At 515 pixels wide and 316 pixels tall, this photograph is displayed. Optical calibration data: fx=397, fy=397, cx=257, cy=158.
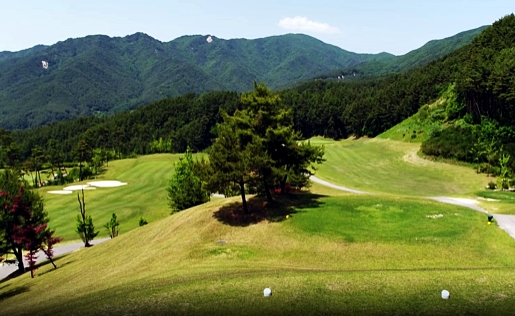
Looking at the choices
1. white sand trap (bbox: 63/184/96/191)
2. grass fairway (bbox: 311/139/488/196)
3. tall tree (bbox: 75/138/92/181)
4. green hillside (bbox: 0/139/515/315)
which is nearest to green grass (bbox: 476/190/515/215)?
grass fairway (bbox: 311/139/488/196)

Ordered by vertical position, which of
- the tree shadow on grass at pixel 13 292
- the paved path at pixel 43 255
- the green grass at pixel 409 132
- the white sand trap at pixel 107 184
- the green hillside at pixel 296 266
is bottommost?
the paved path at pixel 43 255

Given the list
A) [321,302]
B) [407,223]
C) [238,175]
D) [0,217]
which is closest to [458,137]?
[407,223]

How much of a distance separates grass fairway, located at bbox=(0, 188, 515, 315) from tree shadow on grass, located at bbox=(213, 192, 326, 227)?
1.06 feet

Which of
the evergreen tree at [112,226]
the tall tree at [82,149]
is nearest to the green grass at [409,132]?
the evergreen tree at [112,226]

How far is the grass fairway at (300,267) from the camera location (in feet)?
63.7

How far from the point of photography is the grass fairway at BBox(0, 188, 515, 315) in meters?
19.4

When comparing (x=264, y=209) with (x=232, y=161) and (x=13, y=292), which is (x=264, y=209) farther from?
(x=13, y=292)

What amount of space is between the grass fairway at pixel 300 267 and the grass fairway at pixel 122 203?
31.2 m

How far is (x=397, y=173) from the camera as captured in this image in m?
78.9

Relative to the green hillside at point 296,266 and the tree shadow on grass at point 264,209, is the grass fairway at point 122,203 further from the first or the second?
the tree shadow on grass at point 264,209

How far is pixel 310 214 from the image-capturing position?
38.2 m

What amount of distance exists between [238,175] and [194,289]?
15.1 metres

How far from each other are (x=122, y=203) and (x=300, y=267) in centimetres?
6781

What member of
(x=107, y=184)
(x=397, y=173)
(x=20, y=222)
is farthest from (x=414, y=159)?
(x=107, y=184)
